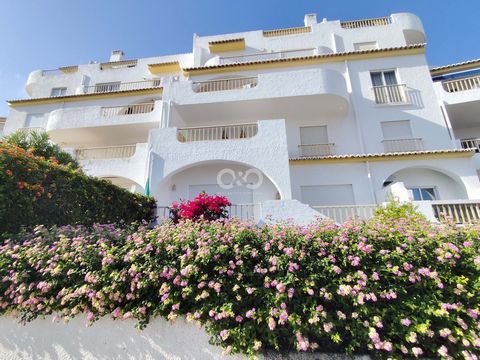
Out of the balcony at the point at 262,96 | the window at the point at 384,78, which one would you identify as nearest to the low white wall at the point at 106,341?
the balcony at the point at 262,96

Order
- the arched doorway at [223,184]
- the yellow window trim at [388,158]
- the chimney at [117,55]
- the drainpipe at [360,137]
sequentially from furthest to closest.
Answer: the chimney at [117,55] < the arched doorway at [223,184] < the drainpipe at [360,137] < the yellow window trim at [388,158]

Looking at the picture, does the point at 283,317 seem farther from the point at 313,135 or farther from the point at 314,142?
the point at 313,135

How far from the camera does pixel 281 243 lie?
3322 millimetres

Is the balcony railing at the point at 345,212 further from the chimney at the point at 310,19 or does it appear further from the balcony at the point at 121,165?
the chimney at the point at 310,19

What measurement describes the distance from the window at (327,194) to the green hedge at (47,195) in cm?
781

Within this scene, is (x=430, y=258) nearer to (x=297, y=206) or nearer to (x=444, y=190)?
(x=297, y=206)

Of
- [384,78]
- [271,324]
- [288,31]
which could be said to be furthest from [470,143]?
[271,324]

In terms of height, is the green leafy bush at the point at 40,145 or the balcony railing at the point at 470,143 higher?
the balcony railing at the point at 470,143

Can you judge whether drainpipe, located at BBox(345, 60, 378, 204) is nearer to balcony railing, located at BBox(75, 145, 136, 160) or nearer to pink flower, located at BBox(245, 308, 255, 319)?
pink flower, located at BBox(245, 308, 255, 319)

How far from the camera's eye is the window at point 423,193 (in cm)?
1066

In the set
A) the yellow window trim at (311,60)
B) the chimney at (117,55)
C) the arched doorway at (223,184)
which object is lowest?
the arched doorway at (223,184)

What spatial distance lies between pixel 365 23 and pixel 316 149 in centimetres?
1058

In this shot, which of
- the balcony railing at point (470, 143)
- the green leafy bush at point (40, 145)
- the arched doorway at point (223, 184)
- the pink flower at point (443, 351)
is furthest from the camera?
the balcony railing at point (470, 143)

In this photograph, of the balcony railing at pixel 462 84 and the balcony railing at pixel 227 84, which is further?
the balcony railing at pixel 227 84
